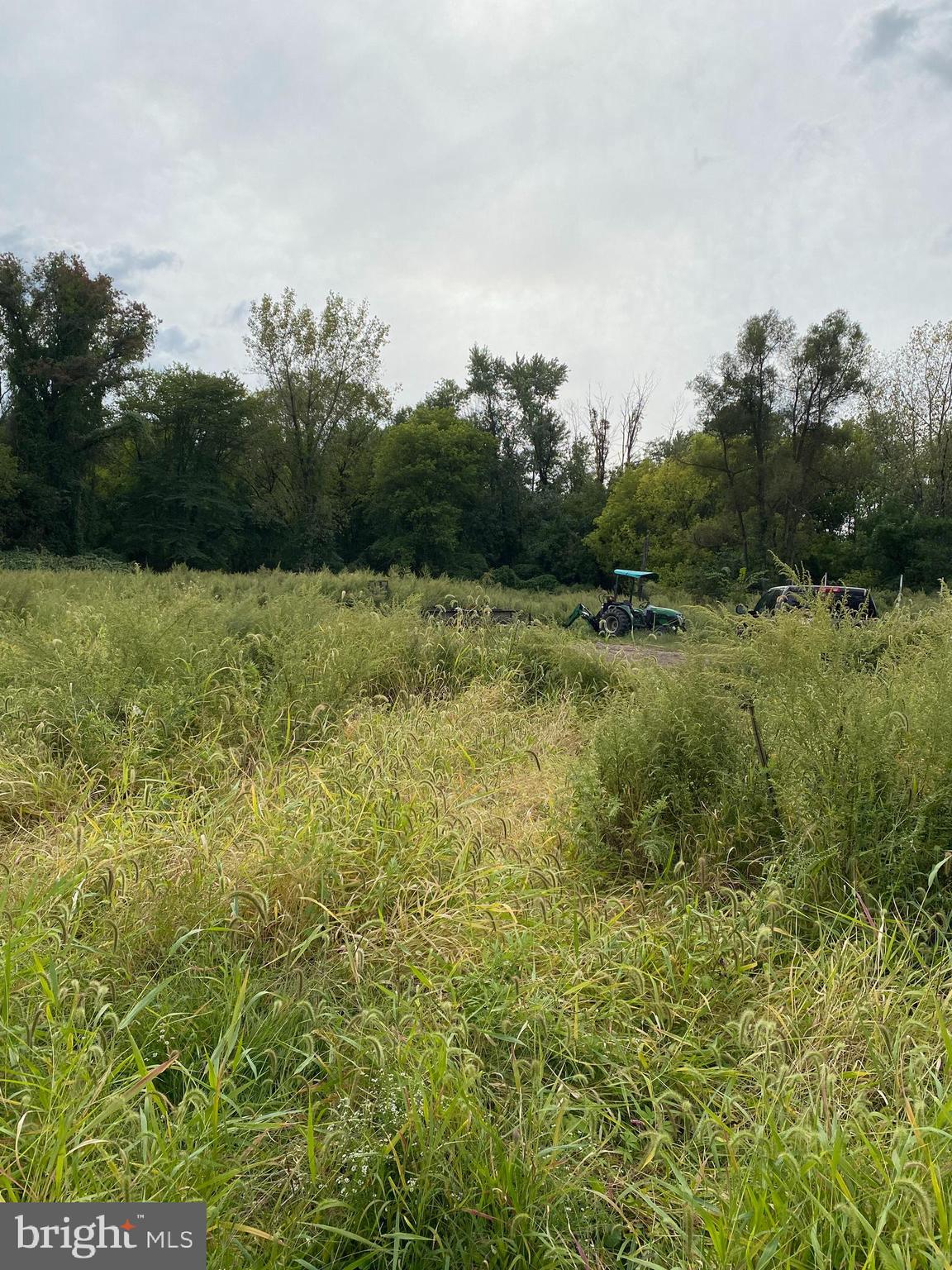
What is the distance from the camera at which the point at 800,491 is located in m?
28.7

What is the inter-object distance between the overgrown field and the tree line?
2139 centimetres

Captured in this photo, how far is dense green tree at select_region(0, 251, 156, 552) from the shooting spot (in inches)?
1224

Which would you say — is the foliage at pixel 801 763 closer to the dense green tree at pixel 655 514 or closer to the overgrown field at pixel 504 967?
the overgrown field at pixel 504 967

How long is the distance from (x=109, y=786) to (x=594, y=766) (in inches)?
99.6

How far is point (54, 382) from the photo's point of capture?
1248 inches

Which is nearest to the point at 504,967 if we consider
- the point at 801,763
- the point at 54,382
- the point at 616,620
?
the point at 801,763

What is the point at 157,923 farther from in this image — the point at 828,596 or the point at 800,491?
the point at 800,491

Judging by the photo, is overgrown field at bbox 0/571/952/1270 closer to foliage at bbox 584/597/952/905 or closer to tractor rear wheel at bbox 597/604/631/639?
foliage at bbox 584/597/952/905

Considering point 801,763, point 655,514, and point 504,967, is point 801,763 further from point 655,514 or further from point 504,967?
point 655,514

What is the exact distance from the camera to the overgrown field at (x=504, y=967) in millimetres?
1699

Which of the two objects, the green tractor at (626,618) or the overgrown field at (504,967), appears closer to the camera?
the overgrown field at (504,967)

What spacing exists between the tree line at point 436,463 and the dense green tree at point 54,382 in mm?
92

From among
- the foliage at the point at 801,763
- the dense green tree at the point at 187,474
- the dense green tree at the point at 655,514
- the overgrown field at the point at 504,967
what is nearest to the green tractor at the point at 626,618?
the overgrown field at the point at 504,967

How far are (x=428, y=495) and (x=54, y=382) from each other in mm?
17050
